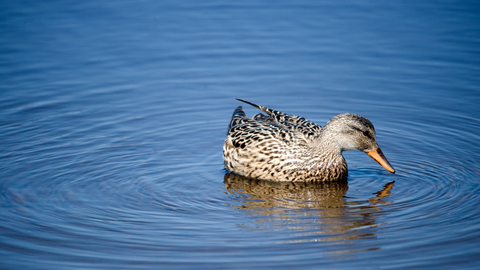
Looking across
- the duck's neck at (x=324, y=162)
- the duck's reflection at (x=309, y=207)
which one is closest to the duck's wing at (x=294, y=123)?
the duck's neck at (x=324, y=162)

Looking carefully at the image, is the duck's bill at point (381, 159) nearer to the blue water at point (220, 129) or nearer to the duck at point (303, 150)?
the duck at point (303, 150)

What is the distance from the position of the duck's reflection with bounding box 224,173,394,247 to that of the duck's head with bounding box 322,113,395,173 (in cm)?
44

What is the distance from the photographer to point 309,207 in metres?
7.41

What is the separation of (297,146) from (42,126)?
14.3 ft

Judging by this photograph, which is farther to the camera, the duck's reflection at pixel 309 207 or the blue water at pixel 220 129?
the duck's reflection at pixel 309 207

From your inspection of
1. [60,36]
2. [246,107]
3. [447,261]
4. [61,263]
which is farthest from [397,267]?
[60,36]

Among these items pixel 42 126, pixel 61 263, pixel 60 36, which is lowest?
pixel 61 263

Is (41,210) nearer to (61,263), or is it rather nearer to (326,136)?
(61,263)

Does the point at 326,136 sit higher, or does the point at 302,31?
the point at 302,31

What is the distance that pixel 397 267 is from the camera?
584 cm

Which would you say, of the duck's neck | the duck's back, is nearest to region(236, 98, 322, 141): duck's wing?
the duck's back

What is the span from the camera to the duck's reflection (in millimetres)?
6695

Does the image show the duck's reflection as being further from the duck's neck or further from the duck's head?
the duck's head

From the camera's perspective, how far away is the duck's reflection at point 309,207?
6695mm
